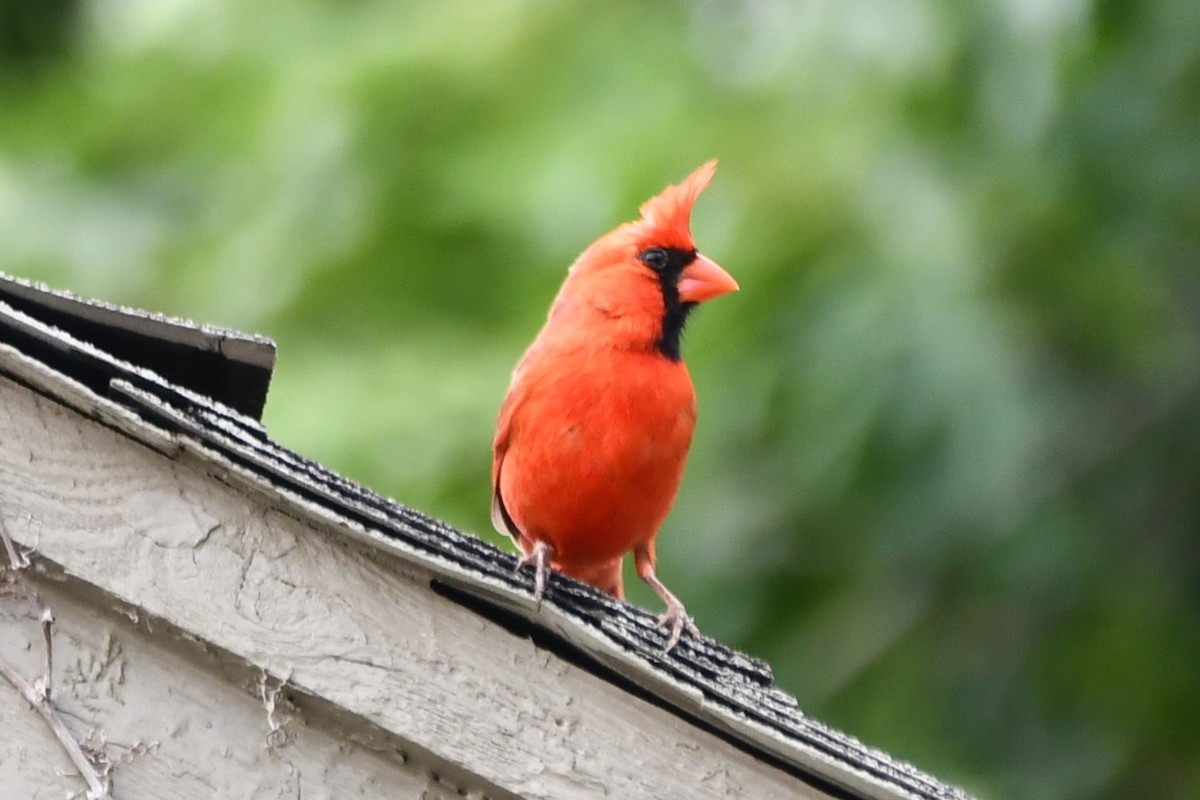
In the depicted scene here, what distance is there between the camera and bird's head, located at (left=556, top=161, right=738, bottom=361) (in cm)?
353

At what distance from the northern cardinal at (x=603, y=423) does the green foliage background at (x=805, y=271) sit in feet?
1.97

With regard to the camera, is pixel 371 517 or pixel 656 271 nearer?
pixel 371 517

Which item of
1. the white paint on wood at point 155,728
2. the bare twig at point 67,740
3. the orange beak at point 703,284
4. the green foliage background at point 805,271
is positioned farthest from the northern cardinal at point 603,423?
the bare twig at point 67,740

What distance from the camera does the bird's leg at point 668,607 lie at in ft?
8.66

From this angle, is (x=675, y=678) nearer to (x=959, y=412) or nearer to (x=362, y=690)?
(x=362, y=690)

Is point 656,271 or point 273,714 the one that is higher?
point 656,271

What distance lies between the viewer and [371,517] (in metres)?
2.00

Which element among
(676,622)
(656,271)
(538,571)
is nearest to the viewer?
(538,571)

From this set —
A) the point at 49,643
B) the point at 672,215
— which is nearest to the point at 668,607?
the point at 672,215

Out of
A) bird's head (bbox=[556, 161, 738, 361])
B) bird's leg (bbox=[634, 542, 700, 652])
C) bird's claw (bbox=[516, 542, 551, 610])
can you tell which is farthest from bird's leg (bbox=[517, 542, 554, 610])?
bird's head (bbox=[556, 161, 738, 361])

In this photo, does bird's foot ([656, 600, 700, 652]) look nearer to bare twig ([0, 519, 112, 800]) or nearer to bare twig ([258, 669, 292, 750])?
bare twig ([258, 669, 292, 750])

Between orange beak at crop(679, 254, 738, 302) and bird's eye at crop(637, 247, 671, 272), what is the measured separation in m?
0.04

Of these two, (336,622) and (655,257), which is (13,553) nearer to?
(336,622)

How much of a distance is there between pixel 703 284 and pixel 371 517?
5.76 feet
